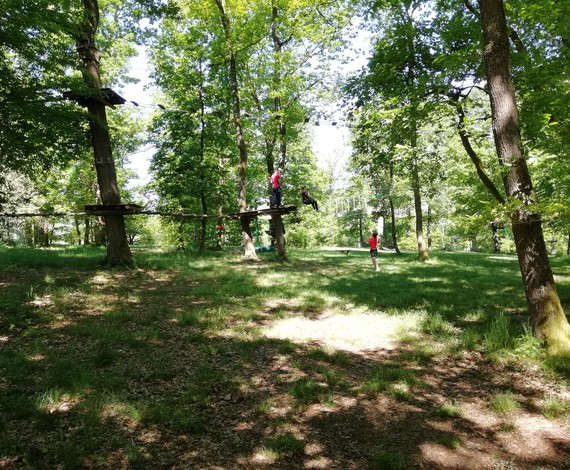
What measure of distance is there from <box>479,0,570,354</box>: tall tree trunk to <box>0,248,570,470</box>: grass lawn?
1.67ft

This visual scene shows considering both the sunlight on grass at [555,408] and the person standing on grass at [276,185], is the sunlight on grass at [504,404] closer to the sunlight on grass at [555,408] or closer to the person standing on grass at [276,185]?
the sunlight on grass at [555,408]

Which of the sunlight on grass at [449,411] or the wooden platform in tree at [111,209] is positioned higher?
the wooden platform in tree at [111,209]

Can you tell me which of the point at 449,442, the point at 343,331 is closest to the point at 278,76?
the point at 343,331

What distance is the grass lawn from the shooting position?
394 centimetres

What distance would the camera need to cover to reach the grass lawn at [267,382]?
3938mm

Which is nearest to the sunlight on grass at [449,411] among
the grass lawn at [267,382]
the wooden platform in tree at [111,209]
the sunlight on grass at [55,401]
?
the grass lawn at [267,382]

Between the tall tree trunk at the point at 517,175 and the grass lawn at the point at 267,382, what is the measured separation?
20.0 inches

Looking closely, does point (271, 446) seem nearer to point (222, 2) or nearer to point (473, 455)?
point (473, 455)

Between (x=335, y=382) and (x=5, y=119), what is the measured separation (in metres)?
11.1

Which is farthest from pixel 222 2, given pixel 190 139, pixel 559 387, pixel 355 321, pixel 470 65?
pixel 559 387

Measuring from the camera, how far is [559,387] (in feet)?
17.3

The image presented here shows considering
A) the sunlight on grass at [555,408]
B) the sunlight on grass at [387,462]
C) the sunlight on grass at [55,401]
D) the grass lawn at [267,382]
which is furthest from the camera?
the sunlight on grass at [555,408]

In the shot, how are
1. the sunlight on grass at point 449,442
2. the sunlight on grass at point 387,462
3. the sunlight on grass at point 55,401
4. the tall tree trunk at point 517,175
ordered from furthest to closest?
1. the tall tree trunk at point 517,175
2. the sunlight on grass at point 55,401
3. the sunlight on grass at point 449,442
4. the sunlight on grass at point 387,462

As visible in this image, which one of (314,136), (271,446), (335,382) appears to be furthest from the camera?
(314,136)
